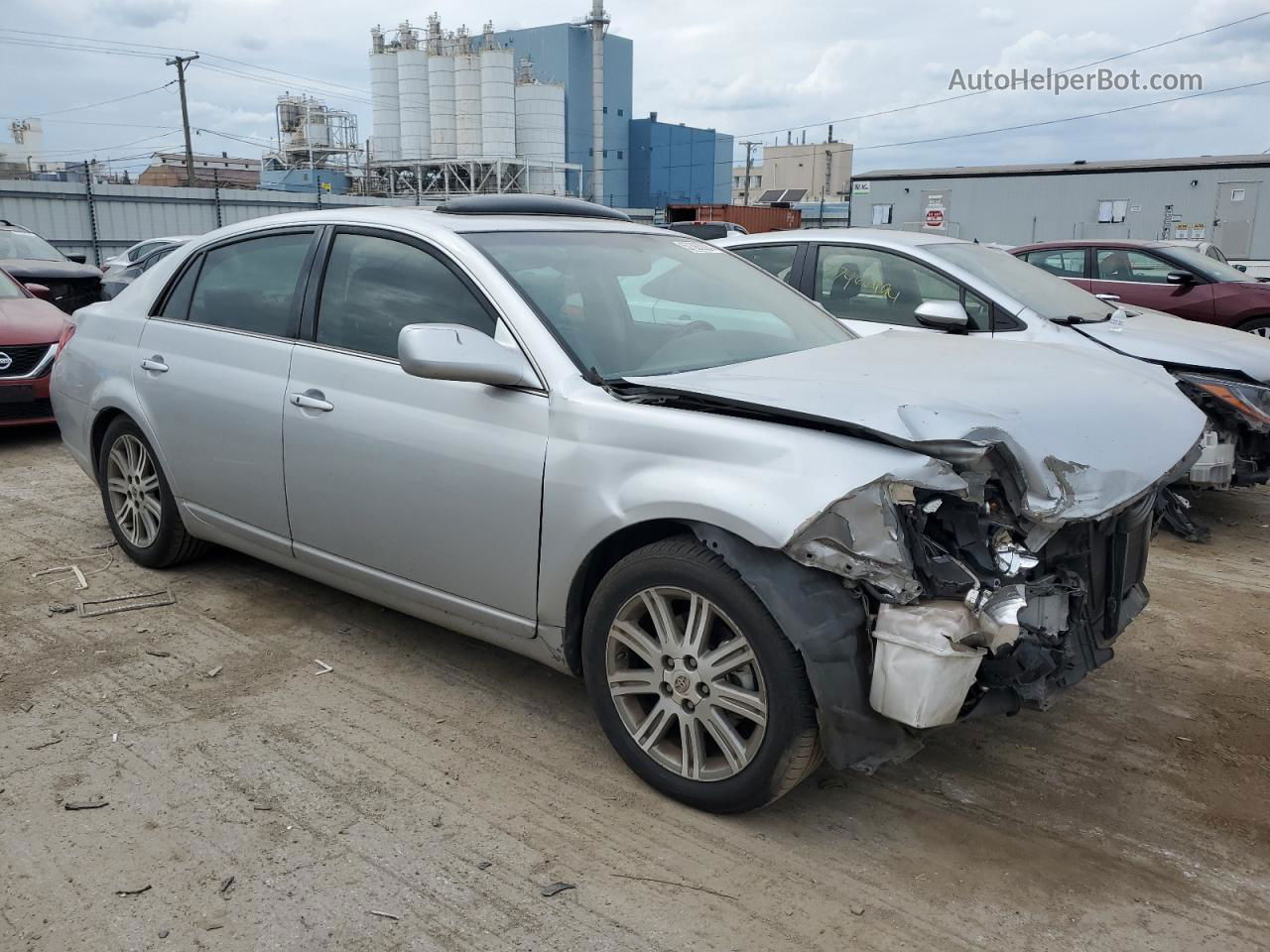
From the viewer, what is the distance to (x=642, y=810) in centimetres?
300

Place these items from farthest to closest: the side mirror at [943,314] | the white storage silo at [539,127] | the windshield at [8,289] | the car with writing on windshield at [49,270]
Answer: the white storage silo at [539,127] < the car with writing on windshield at [49,270] < the windshield at [8,289] < the side mirror at [943,314]

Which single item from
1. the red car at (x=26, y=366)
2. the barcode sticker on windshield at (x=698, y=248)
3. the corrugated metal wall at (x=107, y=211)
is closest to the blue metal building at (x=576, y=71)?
the corrugated metal wall at (x=107, y=211)

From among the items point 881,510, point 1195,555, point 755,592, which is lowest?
point 1195,555

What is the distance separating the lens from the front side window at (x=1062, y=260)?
11109mm

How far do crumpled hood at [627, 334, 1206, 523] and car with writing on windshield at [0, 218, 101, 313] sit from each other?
420 inches

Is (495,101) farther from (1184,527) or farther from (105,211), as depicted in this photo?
(1184,527)

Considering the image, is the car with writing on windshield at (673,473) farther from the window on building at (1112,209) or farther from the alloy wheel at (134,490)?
the window on building at (1112,209)

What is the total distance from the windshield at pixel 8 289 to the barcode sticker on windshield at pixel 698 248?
7.29m

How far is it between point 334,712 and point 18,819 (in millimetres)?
984

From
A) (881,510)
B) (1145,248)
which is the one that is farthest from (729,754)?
(1145,248)

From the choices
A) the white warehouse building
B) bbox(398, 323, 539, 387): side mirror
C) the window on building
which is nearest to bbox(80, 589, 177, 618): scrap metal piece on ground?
bbox(398, 323, 539, 387): side mirror

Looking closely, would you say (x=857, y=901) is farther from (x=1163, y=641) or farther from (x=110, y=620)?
(x=110, y=620)

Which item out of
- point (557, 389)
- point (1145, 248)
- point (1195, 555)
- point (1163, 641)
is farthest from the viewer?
point (1145, 248)

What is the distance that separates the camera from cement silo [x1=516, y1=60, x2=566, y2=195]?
53094 millimetres
